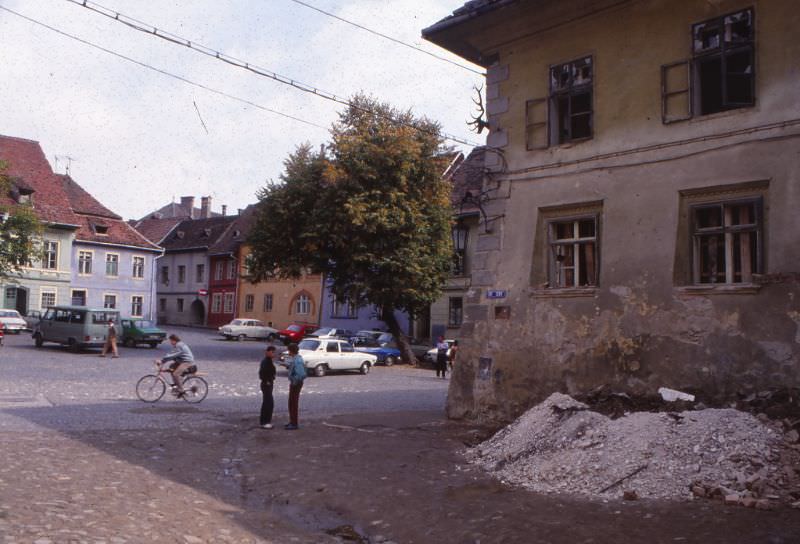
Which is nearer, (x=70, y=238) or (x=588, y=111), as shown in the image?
(x=588, y=111)

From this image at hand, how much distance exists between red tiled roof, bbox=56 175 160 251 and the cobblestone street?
40.6m

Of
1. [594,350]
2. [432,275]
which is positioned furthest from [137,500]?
[432,275]

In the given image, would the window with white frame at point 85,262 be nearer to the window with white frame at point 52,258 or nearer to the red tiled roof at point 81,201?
the window with white frame at point 52,258

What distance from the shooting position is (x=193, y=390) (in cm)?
1809

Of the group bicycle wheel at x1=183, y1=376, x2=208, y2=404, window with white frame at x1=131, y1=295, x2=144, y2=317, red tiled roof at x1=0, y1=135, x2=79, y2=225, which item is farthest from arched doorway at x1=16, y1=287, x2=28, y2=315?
bicycle wheel at x1=183, y1=376, x2=208, y2=404

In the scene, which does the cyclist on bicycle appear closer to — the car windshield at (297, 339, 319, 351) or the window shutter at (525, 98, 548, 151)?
the window shutter at (525, 98, 548, 151)

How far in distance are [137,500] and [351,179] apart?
24.5 meters

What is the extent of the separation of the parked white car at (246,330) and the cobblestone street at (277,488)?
109 feet

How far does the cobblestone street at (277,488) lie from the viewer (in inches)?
279

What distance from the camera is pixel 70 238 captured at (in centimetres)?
5181

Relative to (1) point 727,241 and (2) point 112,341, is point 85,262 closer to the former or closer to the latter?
(2) point 112,341

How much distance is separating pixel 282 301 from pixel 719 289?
1921 inches

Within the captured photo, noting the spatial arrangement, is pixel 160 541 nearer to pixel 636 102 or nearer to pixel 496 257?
pixel 496 257

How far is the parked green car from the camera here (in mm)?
38344
